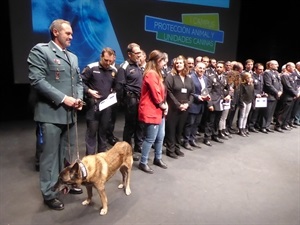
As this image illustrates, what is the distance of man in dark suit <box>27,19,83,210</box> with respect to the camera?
78.7 inches

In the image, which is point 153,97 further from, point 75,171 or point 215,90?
point 215,90

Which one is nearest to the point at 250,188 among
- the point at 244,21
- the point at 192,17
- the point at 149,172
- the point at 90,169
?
the point at 149,172

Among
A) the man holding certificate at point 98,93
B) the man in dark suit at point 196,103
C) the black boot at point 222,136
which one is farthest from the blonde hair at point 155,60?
the black boot at point 222,136

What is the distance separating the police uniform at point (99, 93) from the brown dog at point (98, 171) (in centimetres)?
60

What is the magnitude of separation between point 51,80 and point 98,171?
0.76 meters

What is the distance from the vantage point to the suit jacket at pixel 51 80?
1.99 meters

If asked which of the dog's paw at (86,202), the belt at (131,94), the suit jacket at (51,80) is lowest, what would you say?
the dog's paw at (86,202)

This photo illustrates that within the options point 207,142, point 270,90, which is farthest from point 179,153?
point 270,90

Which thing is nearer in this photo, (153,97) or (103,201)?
(103,201)

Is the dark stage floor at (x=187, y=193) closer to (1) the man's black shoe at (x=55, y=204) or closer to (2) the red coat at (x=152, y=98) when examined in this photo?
(1) the man's black shoe at (x=55, y=204)

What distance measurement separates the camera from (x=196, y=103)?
3775 mm

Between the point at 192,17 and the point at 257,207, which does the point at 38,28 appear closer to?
the point at 192,17

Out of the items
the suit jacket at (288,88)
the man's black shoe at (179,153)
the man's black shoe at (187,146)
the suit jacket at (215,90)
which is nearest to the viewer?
the man's black shoe at (179,153)

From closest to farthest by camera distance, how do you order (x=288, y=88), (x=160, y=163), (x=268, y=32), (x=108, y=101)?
(x=108, y=101)
(x=160, y=163)
(x=288, y=88)
(x=268, y=32)
